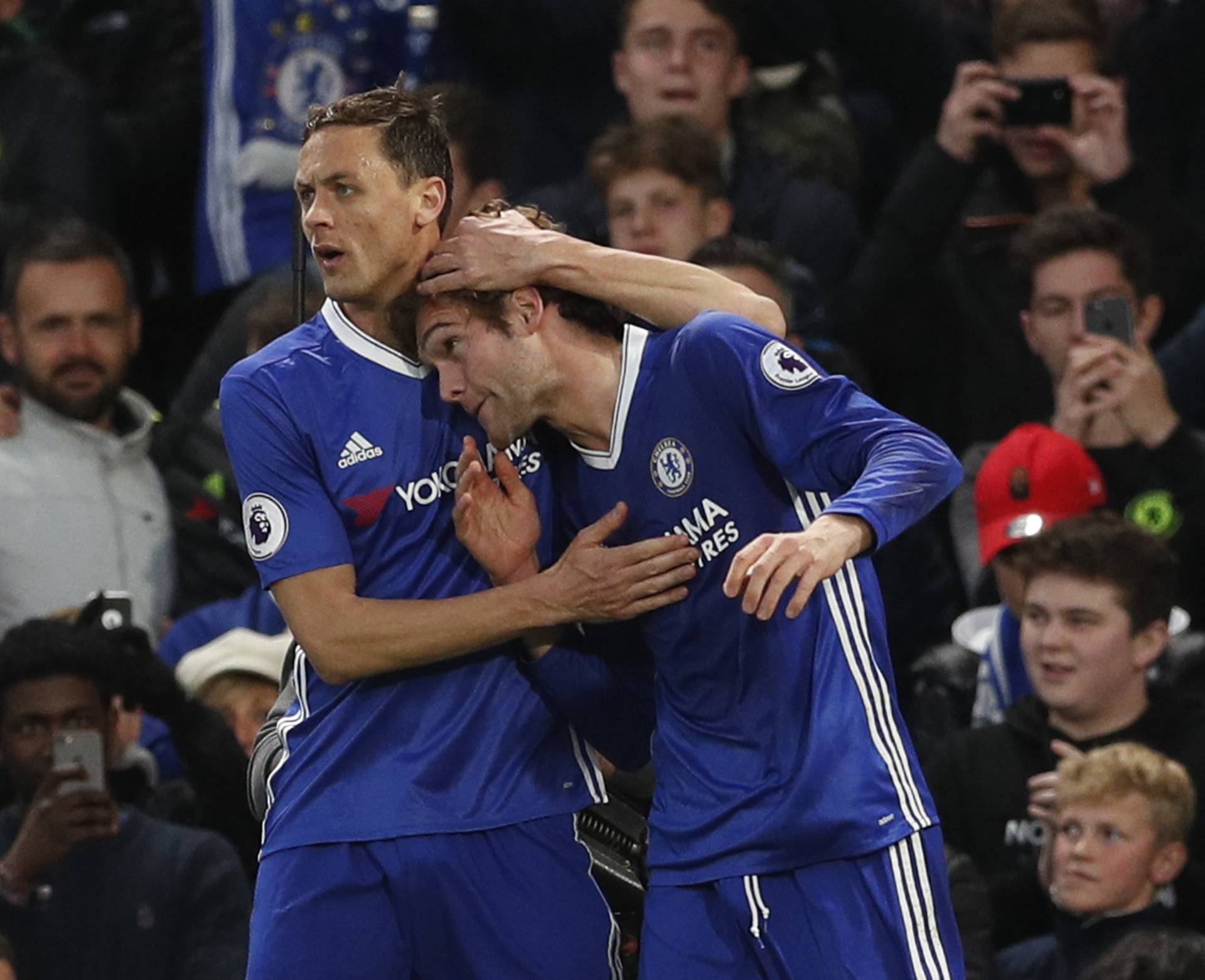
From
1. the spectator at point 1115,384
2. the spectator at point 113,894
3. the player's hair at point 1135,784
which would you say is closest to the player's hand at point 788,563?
the player's hair at point 1135,784

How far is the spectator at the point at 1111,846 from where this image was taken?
6.16 m

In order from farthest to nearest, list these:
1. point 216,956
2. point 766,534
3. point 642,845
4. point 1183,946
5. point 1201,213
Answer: point 1201,213, point 216,956, point 1183,946, point 642,845, point 766,534

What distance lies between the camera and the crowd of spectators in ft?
21.5

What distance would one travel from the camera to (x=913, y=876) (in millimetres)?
4672

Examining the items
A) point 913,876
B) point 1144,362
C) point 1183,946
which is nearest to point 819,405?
point 913,876

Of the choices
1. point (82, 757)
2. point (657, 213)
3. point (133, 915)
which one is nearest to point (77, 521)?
point (82, 757)

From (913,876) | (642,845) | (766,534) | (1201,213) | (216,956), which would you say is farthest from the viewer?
(1201,213)

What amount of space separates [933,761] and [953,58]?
3.13 meters

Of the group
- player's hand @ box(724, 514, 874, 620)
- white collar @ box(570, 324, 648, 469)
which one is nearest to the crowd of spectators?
white collar @ box(570, 324, 648, 469)

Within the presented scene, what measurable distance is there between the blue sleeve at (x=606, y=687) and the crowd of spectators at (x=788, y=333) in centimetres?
42

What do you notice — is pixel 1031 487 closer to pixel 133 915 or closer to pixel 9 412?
pixel 133 915

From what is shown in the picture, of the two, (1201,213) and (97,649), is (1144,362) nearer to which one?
(1201,213)

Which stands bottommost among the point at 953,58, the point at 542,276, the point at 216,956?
the point at 216,956

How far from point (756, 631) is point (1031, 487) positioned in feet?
8.43
